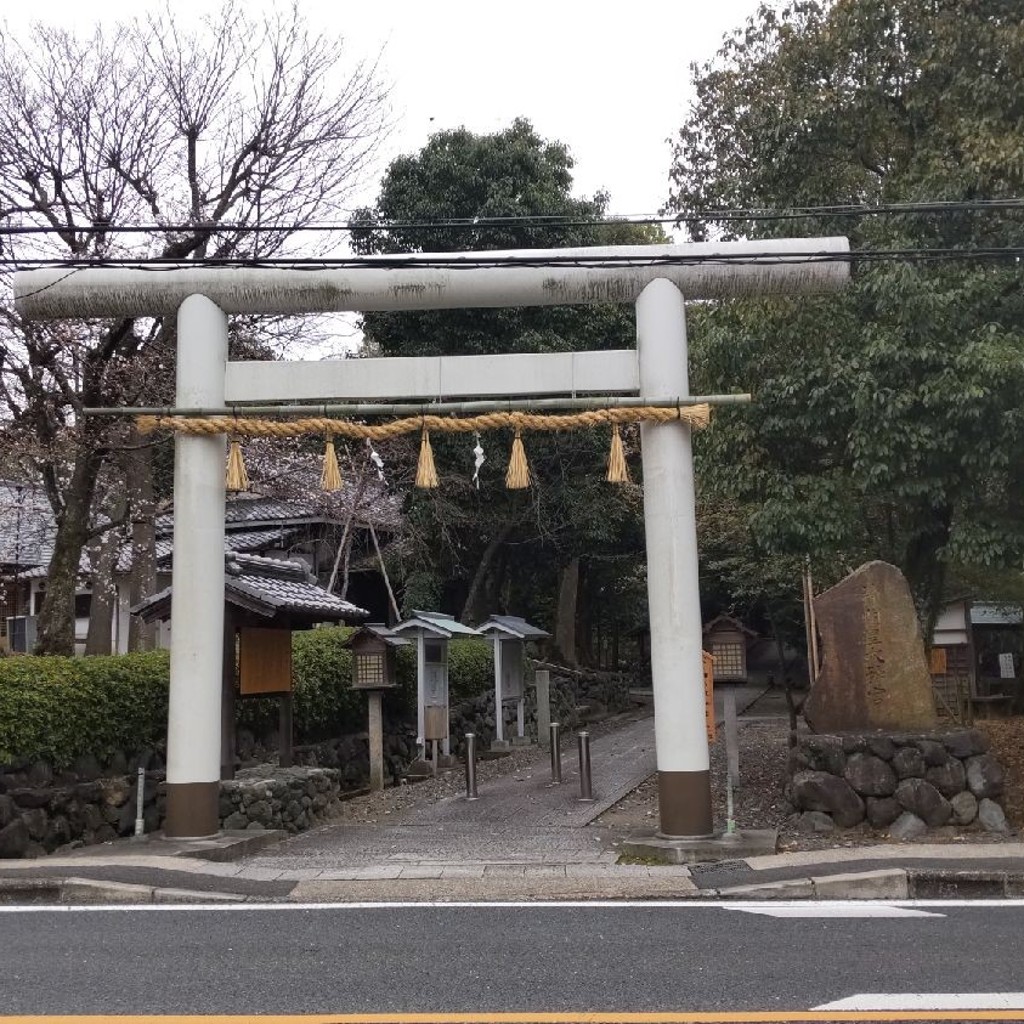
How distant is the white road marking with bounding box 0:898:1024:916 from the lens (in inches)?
302

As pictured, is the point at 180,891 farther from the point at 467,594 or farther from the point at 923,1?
the point at 467,594

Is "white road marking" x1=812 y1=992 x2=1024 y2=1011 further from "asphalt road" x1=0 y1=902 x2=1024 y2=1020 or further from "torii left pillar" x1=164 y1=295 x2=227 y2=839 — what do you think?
"torii left pillar" x1=164 y1=295 x2=227 y2=839

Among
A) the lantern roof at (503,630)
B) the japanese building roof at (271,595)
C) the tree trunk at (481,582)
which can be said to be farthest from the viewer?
the tree trunk at (481,582)

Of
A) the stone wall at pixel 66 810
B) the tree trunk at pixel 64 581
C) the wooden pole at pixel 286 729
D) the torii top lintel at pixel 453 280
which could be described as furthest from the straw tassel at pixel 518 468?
the tree trunk at pixel 64 581

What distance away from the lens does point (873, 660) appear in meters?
11.4

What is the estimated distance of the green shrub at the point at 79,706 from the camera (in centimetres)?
1016

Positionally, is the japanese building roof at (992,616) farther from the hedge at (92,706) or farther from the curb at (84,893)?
the curb at (84,893)

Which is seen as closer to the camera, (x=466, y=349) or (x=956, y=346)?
(x=956, y=346)

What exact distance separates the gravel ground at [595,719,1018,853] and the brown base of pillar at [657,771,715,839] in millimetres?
759

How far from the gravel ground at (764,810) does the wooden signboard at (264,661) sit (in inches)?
170

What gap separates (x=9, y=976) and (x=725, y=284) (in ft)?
27.5

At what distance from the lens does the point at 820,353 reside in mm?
12164

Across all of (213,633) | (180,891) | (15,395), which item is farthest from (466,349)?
(180,891)

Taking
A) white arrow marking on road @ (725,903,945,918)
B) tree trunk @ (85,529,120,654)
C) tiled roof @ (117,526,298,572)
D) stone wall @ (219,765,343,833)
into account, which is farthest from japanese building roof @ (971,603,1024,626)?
white arrow marking on road @ (725,903,945,918)
